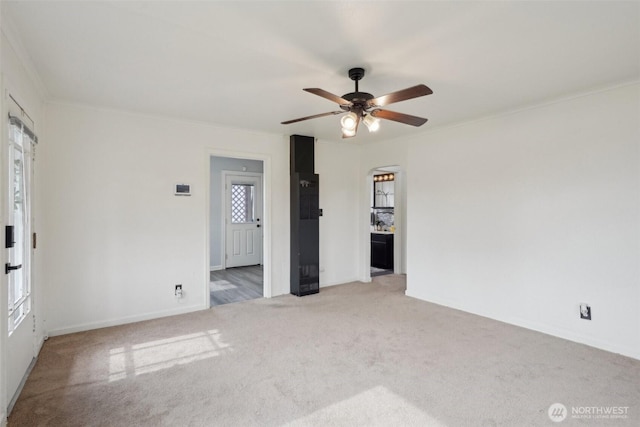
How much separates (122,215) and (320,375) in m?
2.78

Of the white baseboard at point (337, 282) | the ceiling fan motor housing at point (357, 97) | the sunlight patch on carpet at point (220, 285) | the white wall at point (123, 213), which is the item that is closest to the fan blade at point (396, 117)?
the ceiling fan motor housing at point (357, 97)

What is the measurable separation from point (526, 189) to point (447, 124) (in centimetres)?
126

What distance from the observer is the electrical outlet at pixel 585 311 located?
3.13m

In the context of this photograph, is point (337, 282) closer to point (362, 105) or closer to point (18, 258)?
point (362, 105)

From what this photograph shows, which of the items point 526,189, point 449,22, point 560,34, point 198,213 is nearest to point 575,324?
point 526,189

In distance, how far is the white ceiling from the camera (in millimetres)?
1844

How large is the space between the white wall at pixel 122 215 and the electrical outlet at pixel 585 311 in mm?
4134

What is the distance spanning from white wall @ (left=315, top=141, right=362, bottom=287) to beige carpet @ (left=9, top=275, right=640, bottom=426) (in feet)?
5.60

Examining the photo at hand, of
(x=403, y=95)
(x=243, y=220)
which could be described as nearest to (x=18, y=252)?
(x=403, y=95)

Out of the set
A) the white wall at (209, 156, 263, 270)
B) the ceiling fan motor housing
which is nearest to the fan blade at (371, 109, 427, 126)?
the ceiling fan motor housing

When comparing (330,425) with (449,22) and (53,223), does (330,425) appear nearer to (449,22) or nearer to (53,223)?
(449,22)

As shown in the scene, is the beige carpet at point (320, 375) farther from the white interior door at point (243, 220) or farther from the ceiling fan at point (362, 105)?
the white interior door at point (243, 220)

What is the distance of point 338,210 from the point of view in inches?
217

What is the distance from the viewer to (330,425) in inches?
78.0
